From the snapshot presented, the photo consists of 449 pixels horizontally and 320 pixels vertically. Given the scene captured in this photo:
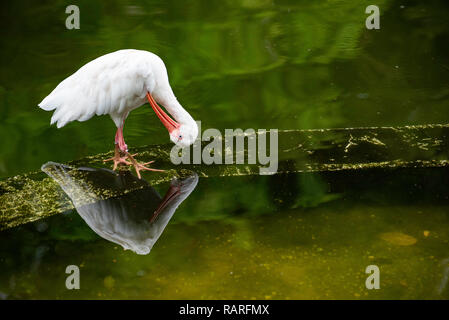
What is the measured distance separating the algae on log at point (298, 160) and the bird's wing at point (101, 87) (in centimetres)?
46

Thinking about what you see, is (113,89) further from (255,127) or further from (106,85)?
(255,127)

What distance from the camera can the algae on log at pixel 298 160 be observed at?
4195mm

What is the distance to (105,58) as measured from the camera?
4.52 meters

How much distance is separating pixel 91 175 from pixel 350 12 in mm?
5109

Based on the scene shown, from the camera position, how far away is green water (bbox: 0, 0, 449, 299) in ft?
11.4

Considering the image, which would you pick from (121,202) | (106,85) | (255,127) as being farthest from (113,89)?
(255,127)

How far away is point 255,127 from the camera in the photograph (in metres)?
5.65

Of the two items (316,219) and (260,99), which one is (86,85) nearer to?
(316,219)

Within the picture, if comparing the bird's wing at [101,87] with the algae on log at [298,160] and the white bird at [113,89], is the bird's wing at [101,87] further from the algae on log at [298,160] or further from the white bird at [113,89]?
the algae on log at [298,160]

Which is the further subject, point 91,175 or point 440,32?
point 440,32

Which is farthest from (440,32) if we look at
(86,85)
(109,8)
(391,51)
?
(86,85)

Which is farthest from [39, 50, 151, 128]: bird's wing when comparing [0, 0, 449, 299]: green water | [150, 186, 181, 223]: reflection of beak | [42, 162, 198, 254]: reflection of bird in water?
[150, 186, 181, 223]: reflection of beak

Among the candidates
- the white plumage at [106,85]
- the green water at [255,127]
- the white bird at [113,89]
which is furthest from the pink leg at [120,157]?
the green water at [255,127]

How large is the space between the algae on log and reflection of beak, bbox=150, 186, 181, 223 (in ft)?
0.46
